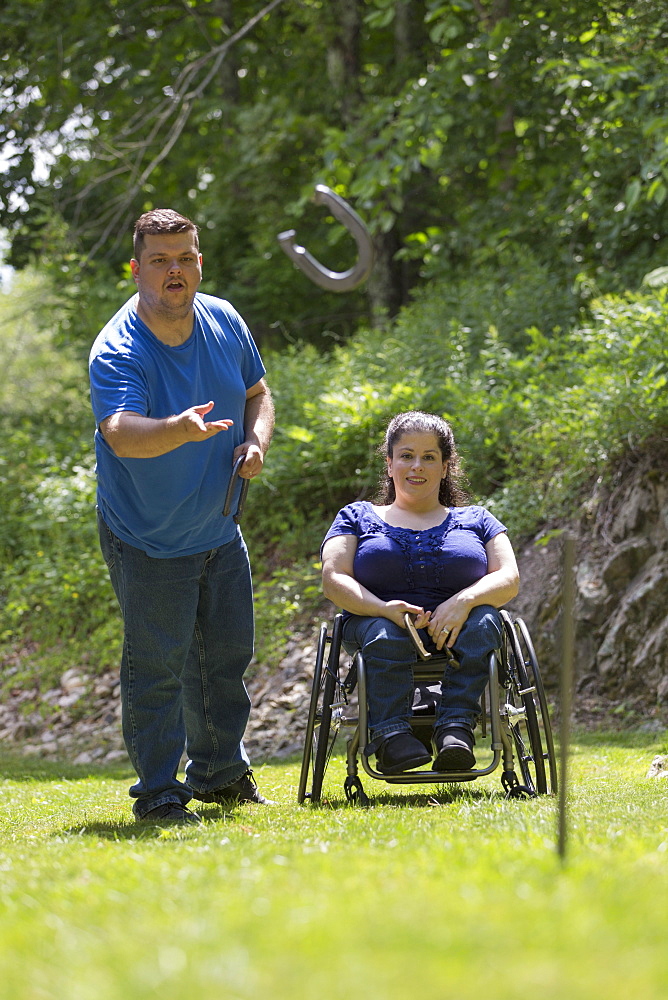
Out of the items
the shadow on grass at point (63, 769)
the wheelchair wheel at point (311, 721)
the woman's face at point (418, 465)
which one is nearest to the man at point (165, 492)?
the wheelchair wheel at point (311, 721)

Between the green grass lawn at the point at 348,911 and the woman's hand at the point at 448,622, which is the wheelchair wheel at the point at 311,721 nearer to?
the woman's hand at the point at 448,622

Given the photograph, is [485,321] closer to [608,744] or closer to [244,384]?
[608,744]

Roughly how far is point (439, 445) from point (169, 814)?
1753 millimetres

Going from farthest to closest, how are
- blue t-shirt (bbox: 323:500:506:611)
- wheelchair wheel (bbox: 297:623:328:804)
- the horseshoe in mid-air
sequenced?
the horseshoe in mid-air < blue t-shirt (bbox: 323:500:506:611) < wheelchair wheel (bbox: 297:623:328:804)

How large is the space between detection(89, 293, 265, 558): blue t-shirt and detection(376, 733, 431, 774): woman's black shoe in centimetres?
92

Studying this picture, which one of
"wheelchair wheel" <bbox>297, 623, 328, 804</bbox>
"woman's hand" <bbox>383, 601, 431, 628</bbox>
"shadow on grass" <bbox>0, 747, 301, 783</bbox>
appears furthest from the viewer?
"shadow on grass" <bbox>0, 747, 301, 783</bbox>

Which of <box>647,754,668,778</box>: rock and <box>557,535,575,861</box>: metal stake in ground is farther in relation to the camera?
<box>647,754,668,778</box>: rock

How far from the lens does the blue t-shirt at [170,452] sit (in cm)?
375

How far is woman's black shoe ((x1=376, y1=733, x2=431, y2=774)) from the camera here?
3.77 metres

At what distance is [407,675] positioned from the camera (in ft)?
13.1

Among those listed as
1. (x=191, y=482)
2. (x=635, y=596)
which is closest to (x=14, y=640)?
(x=635, y=596)

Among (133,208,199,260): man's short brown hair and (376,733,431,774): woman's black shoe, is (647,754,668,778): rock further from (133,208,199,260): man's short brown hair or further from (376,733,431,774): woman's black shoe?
(133,208,199,260): man's short brown hair

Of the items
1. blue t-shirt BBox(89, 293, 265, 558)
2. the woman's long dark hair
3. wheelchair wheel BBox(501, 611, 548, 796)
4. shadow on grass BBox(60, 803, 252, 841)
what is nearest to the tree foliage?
the woman's long dark hair

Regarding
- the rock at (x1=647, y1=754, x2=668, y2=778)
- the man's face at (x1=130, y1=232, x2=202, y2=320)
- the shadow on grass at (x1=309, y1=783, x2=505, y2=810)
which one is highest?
the man's face at (x1=130, y1=232, x2=202, y2=320)
